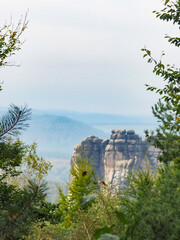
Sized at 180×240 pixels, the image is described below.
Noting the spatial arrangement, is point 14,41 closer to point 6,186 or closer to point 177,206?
point 6,186

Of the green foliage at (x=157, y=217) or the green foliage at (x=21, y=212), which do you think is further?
the green foliage at (x=157, y=217)

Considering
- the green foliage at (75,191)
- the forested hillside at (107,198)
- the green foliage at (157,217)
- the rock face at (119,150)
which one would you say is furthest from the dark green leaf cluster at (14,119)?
the rock face at (119,150)

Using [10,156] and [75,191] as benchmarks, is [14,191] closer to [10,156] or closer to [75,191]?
[10,156]

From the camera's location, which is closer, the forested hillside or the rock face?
the forested hillside

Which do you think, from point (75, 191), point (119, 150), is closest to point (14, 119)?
point (75, 191)

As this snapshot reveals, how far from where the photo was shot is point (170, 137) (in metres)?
13.3

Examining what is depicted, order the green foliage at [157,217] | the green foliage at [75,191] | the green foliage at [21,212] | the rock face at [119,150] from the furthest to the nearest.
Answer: the rock face at [119,150] < the green foliage at [75,191] < the green foliage at [157,217] < the green foliage at [21,212]

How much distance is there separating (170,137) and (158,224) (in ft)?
26.5

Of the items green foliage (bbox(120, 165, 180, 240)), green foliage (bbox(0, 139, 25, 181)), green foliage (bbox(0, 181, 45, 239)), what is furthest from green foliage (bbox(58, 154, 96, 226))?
green foliage (bbox(0, 181, 45, 239))

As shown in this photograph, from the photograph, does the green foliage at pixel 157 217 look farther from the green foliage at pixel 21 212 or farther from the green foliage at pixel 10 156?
the green foliage at pixel 10 156

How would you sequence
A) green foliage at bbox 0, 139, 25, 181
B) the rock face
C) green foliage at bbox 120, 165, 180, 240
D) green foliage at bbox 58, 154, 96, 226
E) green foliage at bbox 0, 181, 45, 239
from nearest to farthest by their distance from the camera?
1. green foliage at bbox 0, 181, 45, 239
2. green foliage at bbox 120, 165, 180, 240
3. green foliage at bbox 0, 139, 25, 181
4. green foliage at bbox 58, 154, 96, 226
5. the rock face

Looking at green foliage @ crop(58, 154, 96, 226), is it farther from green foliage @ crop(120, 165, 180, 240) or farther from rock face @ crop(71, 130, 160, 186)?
rock face @ crop(71, 130, 160, 186)

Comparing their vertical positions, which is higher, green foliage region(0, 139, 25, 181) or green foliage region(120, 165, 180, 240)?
green foliage region(0, 139, 25, 181)

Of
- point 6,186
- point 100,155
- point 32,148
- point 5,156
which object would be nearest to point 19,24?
point 5,156
